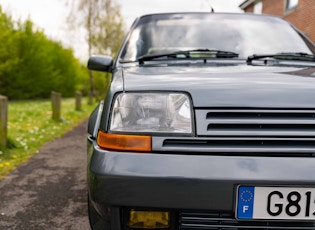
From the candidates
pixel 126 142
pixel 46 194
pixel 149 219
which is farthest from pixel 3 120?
pixel 149 219

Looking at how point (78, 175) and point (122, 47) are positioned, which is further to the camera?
point (78, 175)

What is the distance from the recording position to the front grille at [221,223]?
52.1 inches

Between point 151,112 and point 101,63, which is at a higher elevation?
point 101,63

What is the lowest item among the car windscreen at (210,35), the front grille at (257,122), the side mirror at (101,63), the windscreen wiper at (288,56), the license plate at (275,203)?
the license plate at (275,203)

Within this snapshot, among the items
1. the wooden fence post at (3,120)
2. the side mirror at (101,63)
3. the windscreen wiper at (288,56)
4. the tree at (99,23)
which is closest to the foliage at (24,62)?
the tree at (99,23)

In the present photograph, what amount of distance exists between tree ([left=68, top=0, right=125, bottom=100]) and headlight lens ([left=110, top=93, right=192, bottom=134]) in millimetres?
19174

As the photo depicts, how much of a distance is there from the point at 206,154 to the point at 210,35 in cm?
139

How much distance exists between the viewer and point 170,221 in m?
1.35

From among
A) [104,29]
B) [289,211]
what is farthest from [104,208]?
[104,29]

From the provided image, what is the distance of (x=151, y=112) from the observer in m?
1.46

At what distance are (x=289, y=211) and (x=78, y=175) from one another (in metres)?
2.75

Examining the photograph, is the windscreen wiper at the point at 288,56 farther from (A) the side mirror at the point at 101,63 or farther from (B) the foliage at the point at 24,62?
(B) the foliage at the point at 24,62

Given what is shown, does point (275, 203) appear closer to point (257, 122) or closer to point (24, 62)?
point (257, 122)

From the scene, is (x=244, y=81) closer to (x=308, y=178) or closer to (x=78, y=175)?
(x=308, y=178)
